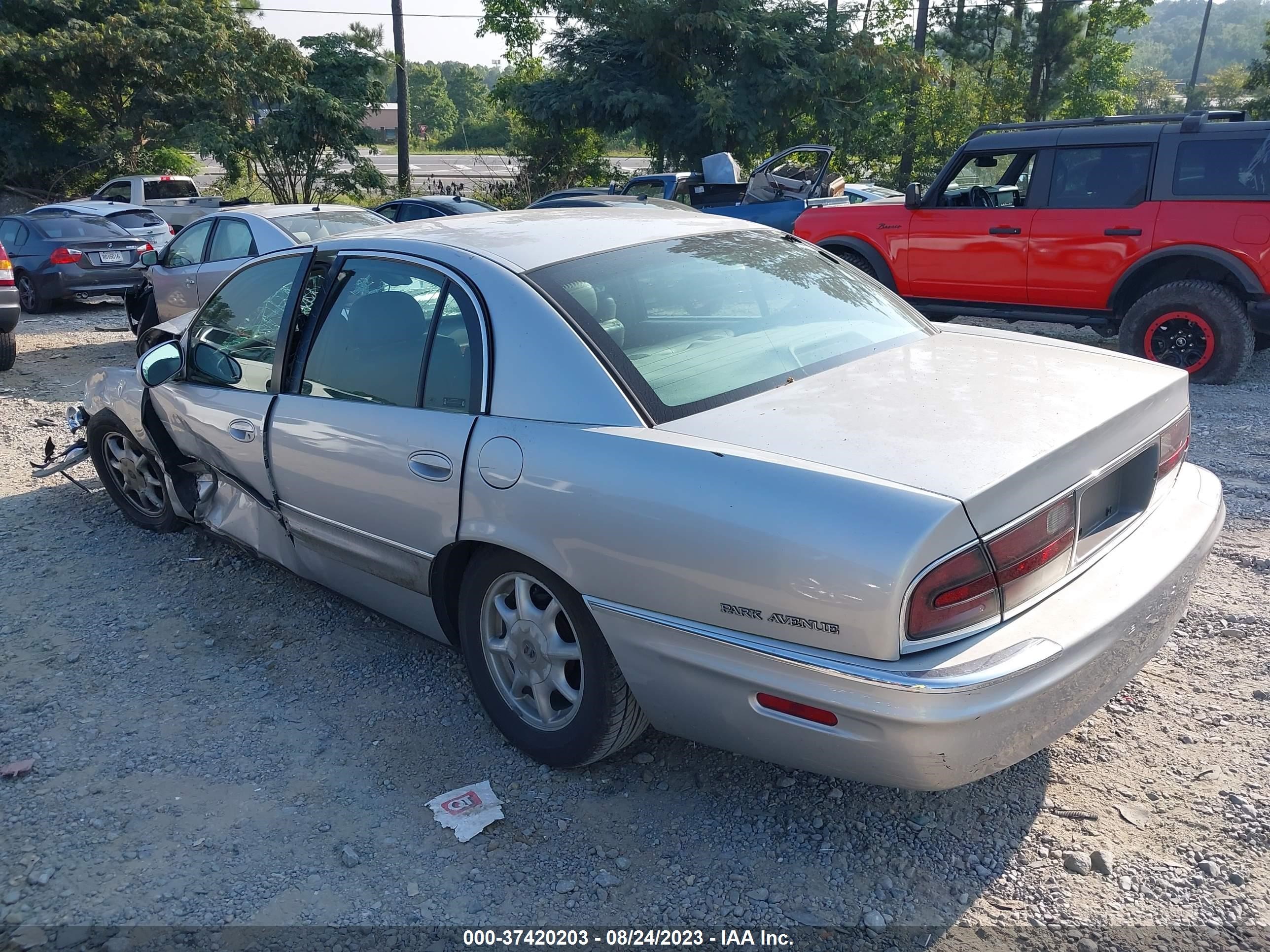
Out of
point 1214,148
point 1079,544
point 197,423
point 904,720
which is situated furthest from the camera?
point 1214,148

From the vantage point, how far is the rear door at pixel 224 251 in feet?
30.6

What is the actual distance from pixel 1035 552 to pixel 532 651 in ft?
4.74

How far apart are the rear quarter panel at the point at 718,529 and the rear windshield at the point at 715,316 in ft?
0.83

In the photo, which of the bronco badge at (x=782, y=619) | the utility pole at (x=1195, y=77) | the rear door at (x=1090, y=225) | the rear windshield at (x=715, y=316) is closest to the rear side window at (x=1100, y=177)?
the rear door at (x=1090, y=225)

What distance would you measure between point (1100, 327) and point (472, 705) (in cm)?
675

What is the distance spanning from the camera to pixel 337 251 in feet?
12.3

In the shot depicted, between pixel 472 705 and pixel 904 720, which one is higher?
pixel 904 720

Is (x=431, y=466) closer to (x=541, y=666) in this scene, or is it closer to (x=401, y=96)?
(x=541, y=666)

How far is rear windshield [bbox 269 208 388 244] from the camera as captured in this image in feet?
31.0

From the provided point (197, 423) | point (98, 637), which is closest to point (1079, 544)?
point (197, 423)

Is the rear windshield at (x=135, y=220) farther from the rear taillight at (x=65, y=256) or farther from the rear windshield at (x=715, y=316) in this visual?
the rear windshield at (x=715, y=316)

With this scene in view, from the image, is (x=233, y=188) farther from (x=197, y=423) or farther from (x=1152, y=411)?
(x=1152, y=411)

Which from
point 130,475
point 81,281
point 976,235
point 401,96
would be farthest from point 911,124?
Result: point 130,475

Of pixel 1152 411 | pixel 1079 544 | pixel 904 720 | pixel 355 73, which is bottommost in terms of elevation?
pixel 904 720
